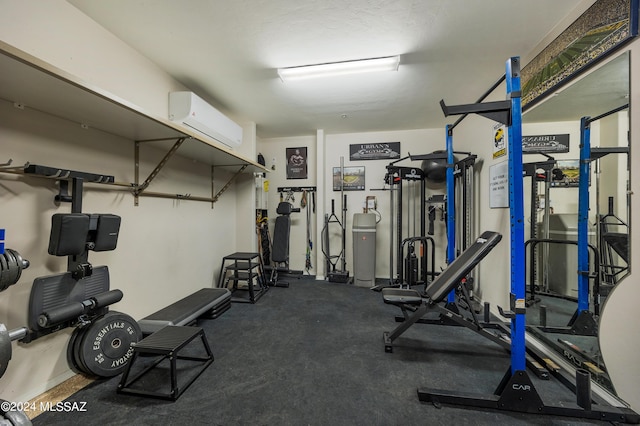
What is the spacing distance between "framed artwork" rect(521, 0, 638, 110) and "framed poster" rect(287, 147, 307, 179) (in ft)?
11.4

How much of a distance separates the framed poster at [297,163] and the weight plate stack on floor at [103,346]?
3.58 m

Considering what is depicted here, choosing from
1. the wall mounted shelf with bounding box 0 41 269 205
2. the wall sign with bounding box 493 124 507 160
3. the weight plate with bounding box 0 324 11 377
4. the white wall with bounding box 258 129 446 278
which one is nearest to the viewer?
the weight plate with bounding box 0 324 11 377

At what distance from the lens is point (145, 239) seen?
2.35m

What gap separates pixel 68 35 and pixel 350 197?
4.00 meters

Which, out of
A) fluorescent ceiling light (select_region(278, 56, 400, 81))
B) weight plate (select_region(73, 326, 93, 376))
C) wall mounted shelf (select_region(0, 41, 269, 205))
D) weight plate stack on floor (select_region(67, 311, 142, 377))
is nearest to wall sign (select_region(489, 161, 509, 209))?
fluorescent ceiling light (select_region(278, 56, 400, 81))

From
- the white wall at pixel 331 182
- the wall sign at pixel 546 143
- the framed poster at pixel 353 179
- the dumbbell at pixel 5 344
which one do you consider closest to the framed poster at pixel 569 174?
the wall sign at pixel 546 143

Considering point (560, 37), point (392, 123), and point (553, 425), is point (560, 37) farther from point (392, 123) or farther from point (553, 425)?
point (553, 425)

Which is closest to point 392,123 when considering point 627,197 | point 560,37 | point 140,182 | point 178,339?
point 560,37

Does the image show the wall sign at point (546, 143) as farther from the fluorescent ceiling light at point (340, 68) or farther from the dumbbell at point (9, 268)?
the dumbbell at point (9, 268)

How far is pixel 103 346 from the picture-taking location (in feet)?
5.52

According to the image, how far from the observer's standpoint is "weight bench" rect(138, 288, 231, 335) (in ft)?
6.98

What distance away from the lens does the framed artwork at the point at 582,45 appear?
55.0 inches

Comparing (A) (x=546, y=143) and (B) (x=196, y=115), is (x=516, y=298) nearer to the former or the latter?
(A) (x=546, y=143)

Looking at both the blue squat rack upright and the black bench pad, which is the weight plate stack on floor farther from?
the blue squat rack upright
